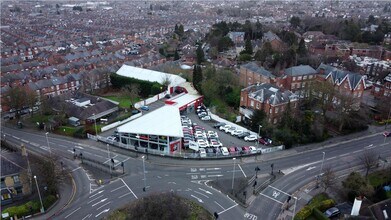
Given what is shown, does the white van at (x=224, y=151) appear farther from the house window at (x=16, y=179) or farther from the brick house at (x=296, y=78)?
the house window at (x=16, y=179)

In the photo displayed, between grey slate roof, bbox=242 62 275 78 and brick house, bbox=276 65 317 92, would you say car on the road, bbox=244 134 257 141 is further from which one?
brick house, bbox=276 65 317 92

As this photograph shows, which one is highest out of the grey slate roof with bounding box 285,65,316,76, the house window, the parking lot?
the grey slate roof with bounding box 285,65,316,76

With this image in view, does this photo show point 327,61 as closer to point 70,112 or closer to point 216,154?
point 216,154

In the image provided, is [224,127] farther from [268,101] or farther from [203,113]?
[268,101]

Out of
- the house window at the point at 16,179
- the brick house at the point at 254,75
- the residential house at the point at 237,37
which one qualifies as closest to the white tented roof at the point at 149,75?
the brick house at the point at 254,75

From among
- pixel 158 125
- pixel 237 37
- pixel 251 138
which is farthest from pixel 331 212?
pixel 237 37

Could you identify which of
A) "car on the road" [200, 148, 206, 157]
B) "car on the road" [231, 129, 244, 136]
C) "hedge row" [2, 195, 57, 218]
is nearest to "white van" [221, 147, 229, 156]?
"car on the road" [200, 148, 206, 157]
